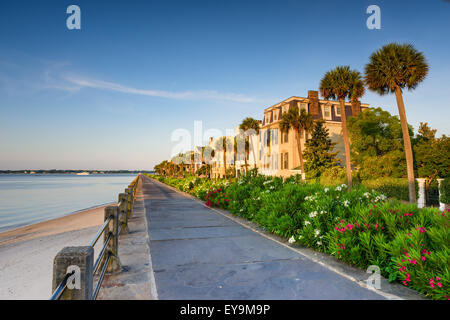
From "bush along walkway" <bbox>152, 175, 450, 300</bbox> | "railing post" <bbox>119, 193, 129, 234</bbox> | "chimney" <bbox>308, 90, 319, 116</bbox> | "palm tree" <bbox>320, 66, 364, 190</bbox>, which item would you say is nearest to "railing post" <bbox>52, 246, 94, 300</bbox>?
"bush along walkway" <bbox>152, 175, 450, 300</bbox>

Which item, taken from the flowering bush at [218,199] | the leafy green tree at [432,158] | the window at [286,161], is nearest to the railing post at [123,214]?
the flowering bush at [218,199]

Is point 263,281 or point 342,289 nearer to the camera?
point 342,289

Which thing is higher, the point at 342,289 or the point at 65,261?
the point at 65,261

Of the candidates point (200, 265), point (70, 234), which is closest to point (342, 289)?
point (200, 265)

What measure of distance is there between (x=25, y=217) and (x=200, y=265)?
22.1 m

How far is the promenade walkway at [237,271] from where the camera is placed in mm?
3590

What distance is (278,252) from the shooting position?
5.57 meters

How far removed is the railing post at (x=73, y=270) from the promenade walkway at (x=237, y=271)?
1226 mm

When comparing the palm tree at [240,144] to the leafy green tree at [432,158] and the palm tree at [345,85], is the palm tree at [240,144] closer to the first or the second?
the palm tree at [345,85]

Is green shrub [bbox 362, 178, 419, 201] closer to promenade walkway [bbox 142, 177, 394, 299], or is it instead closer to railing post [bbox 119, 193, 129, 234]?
promenade walkway [bbox 142, 177, 394, 299]

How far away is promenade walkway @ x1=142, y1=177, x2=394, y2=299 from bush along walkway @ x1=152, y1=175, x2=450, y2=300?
1.88 feet
